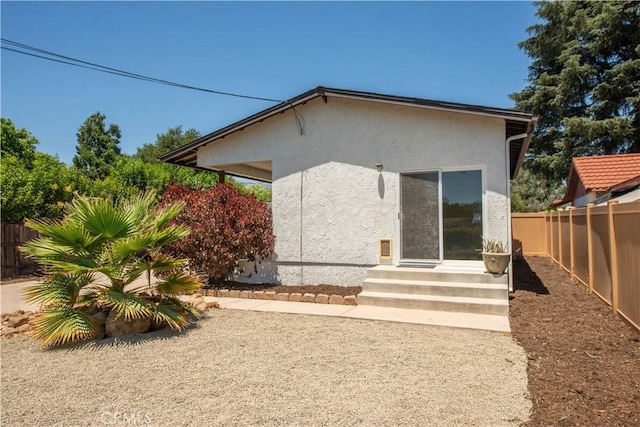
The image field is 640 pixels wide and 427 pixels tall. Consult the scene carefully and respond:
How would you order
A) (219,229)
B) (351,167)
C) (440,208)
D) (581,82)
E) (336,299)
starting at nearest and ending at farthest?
(336,299) → (440,208) → (219,229) → (351,167) → (581,82)

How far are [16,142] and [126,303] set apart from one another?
1227 inches

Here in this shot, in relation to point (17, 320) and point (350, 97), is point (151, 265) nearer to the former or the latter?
point (17, 320)

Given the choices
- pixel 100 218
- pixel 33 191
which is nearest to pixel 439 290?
pixel 100 218

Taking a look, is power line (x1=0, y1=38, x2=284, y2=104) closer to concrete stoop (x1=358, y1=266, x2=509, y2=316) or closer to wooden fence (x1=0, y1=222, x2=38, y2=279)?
concrete stoop (x1=358, y1=266, x2=509, y2=316)

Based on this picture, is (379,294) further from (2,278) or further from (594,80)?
(594,80)

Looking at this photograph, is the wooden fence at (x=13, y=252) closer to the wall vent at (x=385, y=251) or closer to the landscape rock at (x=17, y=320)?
the landscape rock at (x=17, y=320)

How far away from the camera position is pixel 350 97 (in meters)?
9.76

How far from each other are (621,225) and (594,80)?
24.1 meters

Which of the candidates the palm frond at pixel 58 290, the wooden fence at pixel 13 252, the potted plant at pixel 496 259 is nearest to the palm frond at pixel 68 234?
the palm frond at pixel 58 290

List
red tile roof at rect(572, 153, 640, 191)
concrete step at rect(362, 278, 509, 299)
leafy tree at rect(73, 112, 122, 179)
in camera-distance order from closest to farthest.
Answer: concrete step at rect(362, 278, 509, 299), red tile roof at rect(572, 153, 640, 191), leafy tree at rect(73, 112, 122, 179)

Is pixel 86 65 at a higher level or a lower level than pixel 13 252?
higher

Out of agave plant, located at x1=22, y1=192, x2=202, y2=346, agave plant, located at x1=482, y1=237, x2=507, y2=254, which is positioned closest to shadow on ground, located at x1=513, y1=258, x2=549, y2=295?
agave plant, located at x1=482, y1=237, x2=507, y2=254

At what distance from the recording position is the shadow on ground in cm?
930

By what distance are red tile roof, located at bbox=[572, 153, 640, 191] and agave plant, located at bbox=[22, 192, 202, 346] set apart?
15.6 meters
